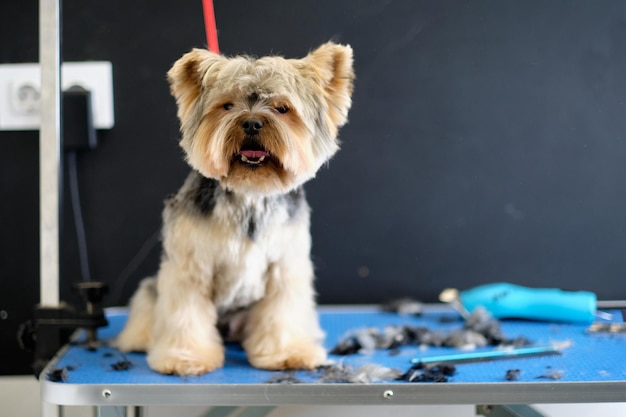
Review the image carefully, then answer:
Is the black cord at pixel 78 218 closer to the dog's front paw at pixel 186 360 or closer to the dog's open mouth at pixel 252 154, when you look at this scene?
the dog's front paw at pixel 186 360

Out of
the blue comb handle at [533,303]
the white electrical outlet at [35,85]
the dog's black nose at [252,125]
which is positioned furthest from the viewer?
the white electrical outlet at [35,85]

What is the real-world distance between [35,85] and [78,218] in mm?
445

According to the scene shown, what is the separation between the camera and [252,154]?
150 centimetres

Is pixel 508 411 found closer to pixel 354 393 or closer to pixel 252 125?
pixel 354 393

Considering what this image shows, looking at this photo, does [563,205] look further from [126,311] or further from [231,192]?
[126,311]

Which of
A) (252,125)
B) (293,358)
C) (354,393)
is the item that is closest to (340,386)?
(354,393)

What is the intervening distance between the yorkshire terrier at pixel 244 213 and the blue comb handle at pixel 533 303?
A: 586 millimetres

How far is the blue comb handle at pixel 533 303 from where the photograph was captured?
2.06m

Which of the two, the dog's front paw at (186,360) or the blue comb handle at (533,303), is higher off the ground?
the blue comb handle at (533,303)

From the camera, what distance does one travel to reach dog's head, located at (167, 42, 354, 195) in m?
1.48

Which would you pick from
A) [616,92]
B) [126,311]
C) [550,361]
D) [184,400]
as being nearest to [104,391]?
[184,400]

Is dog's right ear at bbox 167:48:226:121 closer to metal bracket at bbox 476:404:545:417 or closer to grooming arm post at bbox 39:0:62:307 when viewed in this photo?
grooming arm post at bbox 39:0:62:307

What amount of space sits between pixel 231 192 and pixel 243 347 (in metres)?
0.46

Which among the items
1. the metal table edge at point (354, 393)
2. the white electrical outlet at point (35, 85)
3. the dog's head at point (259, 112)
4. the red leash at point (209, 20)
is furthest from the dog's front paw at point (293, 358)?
the white electrical outlet at point (35, 85)
